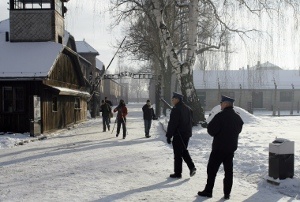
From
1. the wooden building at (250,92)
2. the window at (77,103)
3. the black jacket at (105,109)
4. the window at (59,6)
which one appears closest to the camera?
the black jacket at (105,109)

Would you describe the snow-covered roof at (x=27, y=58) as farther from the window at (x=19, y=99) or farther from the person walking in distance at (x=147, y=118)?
the person walking in distance at (x=147, y=118)

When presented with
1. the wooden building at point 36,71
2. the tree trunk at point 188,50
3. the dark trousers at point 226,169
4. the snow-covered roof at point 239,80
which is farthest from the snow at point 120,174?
the snow-covered roof at point 239,80

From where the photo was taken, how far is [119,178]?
755 centimetres

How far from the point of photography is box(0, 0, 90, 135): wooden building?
16.8 meters

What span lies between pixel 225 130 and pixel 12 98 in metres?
14.0

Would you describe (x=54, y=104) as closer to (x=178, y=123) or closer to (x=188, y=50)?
(x=188, y=50)

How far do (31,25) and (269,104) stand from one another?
34.8 metres

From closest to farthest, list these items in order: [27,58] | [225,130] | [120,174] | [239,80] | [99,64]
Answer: [225,130] → [120,174] → [27,58] → [239,80] → [99,64]

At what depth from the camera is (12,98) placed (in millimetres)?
17391

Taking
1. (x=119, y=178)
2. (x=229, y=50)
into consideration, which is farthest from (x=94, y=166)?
(x=229, y=50)

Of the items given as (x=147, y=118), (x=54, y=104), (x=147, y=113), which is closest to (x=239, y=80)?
(x=54, y=104)

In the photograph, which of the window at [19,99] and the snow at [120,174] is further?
the window at [19,99]

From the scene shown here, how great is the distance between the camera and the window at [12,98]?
1734 cm

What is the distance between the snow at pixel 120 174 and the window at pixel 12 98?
4845 mm
